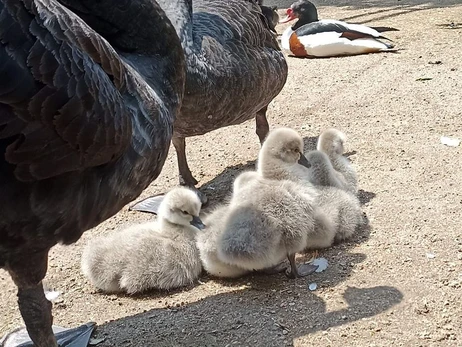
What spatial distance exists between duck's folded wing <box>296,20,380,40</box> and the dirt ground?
182 centimetres

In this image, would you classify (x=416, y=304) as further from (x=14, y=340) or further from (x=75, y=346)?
(x=14, y=340)

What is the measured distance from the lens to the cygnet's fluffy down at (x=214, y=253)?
3.11 m

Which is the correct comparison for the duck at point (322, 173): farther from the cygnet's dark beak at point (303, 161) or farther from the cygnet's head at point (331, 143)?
the cygnet's head at point (331, 143)

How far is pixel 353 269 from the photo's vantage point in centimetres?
320

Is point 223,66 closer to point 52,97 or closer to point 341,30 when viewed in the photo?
point 52,97

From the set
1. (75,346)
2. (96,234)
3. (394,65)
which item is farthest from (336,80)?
(75,346)

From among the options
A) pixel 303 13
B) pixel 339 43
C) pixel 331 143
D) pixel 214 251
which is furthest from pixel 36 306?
pixel 303 13

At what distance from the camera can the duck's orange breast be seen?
7.42m

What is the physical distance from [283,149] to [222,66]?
28.3 inches

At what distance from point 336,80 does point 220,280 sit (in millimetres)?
3357

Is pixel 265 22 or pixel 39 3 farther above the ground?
pixel 39 3

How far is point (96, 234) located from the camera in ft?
12.4

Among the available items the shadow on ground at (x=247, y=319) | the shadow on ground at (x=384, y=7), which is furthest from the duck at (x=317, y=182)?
the shadow on ground at (x=384, y=7)

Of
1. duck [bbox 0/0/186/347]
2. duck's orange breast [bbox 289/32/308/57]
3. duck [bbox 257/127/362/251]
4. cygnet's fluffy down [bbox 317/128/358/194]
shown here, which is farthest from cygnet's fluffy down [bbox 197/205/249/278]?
duck's orange breast [bbox 289/32/308/57]
